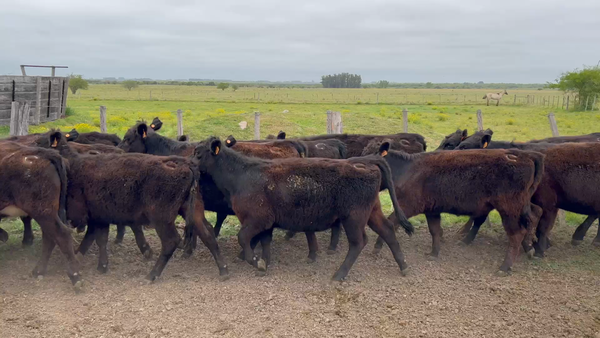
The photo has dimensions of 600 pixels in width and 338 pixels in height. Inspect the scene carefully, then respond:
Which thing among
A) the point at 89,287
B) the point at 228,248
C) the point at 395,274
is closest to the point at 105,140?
the point at 228,248

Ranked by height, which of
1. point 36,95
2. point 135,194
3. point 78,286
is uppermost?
point 36,95

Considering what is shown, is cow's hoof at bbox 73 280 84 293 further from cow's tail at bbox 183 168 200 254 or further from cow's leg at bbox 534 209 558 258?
cow's leg at bbox 534 209 558 258

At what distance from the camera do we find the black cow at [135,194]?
598cm

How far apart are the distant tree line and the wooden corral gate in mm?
132855

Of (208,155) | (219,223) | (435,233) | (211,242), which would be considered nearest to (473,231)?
(435,233)

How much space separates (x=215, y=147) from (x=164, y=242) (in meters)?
1.41

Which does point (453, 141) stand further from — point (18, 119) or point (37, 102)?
point (37, 102)

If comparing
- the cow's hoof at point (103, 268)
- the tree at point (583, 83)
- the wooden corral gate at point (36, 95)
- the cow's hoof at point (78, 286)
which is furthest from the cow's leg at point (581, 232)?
the tree at point (583, 83)

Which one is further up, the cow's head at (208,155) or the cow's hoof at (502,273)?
Answer: the cow's head at (208,155)

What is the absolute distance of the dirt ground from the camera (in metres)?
4.91

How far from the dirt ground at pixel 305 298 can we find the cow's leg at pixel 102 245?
11 cm

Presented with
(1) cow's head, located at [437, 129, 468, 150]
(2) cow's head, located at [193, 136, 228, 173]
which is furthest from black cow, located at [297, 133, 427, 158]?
(2) cow's head, located at [193, 136, 228, 173]

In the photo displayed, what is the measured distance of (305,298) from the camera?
18.4ft

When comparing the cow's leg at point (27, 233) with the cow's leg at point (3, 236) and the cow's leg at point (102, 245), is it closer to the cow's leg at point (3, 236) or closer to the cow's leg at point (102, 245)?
the cow's leg at point (3, 236)
